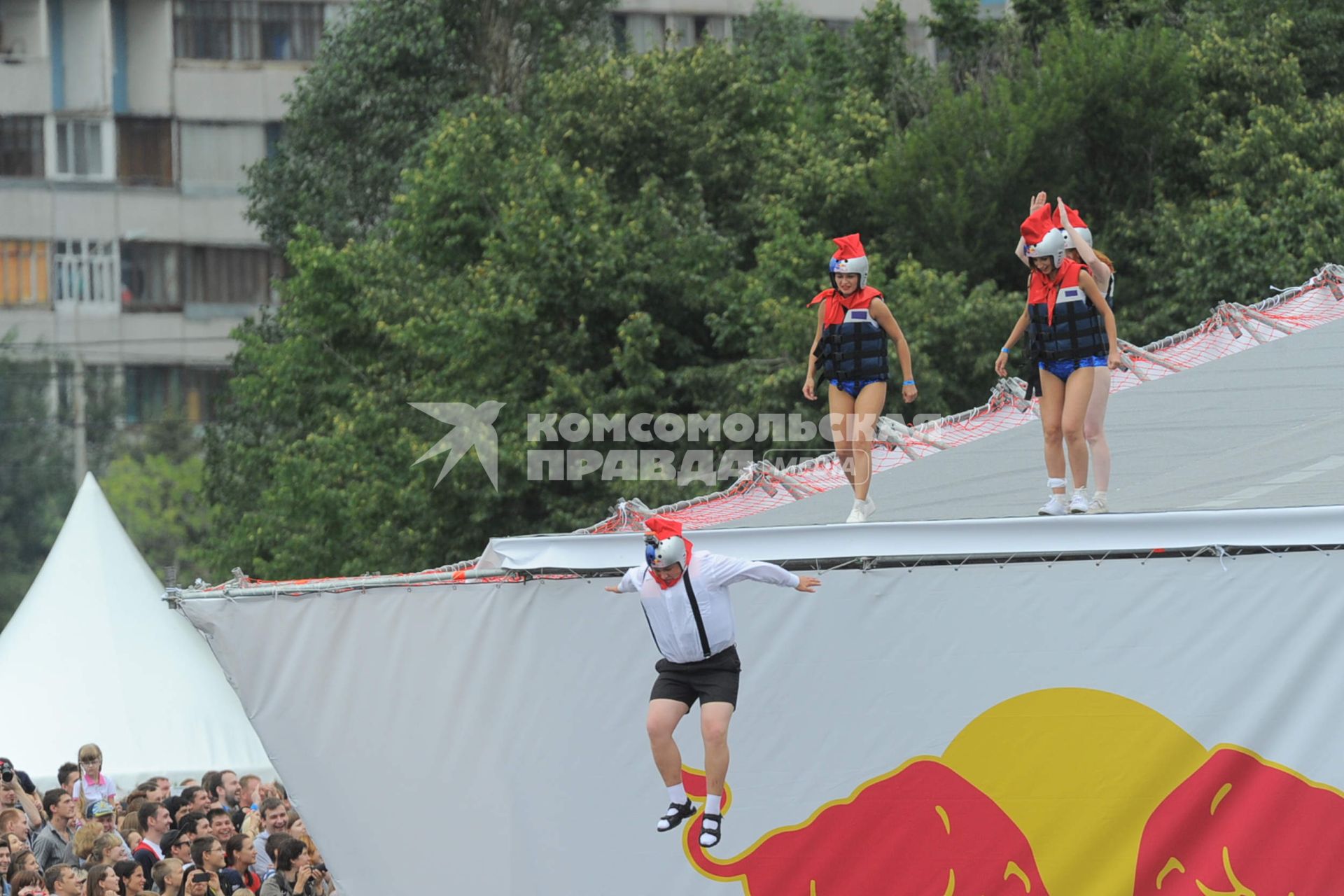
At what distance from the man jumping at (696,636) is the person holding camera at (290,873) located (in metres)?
4.16

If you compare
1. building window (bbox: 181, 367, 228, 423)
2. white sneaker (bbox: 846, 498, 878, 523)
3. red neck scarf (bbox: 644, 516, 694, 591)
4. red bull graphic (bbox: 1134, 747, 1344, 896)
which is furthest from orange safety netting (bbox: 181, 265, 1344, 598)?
building window (bbox: 181, 367, 228, 423)

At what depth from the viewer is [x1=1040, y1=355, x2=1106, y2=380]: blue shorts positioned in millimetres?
10320

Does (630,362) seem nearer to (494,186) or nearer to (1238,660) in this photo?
(494,186)

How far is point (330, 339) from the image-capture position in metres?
29.5

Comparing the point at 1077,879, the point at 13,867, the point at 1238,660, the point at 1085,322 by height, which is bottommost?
the point at 13,867

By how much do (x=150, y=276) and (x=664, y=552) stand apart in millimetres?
51771

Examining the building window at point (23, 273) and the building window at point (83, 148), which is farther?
the building window at point (83, 148)

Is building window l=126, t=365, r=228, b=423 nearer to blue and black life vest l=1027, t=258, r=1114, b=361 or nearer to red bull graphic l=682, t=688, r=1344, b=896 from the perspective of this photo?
blue and black life vest l=1027, t=258, r=1114, b=361

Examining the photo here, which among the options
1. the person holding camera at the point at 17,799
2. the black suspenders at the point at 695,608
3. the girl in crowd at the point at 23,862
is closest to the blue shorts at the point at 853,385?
the black suspenders at the point at 695,608

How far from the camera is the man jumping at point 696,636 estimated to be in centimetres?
877

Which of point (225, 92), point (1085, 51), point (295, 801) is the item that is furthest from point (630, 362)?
point (225, 92)

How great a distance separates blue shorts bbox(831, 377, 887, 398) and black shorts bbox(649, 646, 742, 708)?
2794 millimetres

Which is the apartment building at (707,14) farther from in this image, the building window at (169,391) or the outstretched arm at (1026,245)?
the outstretched arm at (1026,245)

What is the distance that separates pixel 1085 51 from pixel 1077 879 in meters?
20.8
